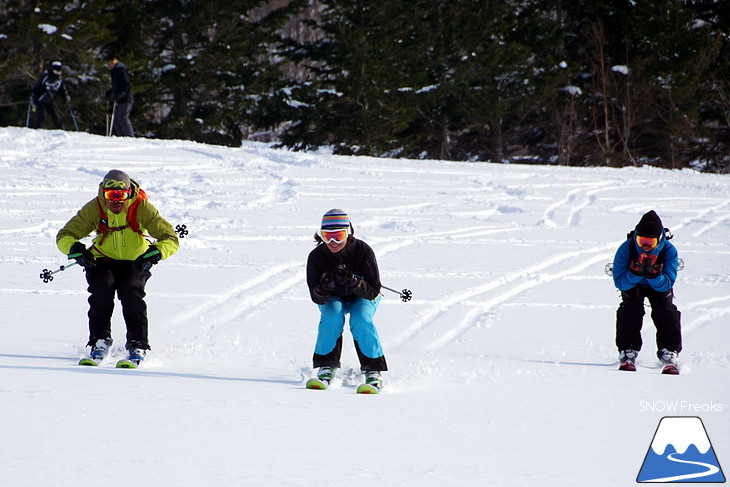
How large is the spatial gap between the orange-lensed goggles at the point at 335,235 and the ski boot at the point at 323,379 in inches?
28.6

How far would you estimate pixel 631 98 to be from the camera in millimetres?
29859

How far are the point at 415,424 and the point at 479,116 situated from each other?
26629mm

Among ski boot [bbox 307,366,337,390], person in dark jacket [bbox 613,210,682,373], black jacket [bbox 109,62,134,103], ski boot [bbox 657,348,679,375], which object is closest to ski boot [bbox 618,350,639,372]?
person in dark jacket [bbox 613,210,682,373]

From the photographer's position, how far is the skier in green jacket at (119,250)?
17.0 feet

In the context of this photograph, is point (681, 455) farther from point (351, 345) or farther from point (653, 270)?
point (351, 345)

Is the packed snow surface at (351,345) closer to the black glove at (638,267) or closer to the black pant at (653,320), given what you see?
the black pant at (653,320)

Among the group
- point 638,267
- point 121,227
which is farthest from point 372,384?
point 638,267

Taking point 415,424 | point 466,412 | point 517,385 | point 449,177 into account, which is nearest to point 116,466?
point 415,424

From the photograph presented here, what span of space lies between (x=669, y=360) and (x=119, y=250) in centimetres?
358

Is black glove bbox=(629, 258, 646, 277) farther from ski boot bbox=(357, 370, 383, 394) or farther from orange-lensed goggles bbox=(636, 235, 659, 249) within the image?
ski boot bbox=(357, 370, 383, 394)

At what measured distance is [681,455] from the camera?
3.51 metres

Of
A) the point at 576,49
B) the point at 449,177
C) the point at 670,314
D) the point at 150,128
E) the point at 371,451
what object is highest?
the point at 576,49

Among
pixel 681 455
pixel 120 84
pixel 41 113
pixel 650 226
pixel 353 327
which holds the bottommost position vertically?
pixel 681 455

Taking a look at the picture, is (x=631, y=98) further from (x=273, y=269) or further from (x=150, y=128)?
(x=273, y=269)
